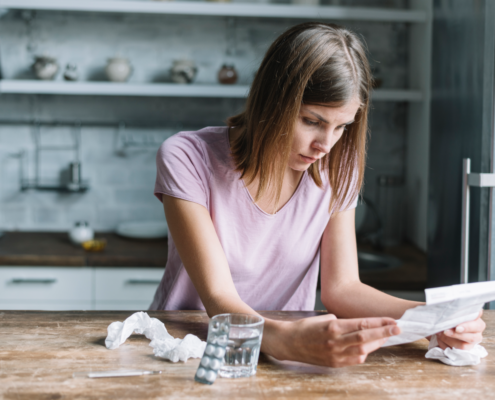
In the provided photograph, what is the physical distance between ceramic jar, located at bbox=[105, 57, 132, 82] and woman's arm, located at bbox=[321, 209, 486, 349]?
1653 mm

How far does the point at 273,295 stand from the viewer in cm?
137

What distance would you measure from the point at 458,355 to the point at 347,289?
0.33 metres

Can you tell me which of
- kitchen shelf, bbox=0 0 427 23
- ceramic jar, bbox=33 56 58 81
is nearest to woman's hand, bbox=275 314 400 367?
kitchen shelf, bbox=0 0 427 23

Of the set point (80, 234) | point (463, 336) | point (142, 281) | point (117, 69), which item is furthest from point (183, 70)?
point (463, 336)

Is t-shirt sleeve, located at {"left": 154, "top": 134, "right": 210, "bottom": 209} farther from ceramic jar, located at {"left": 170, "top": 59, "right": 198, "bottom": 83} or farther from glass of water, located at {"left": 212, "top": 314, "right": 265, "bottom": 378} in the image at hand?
ceramic jar, located at {"left": 170, "top": 59, "right": 198, "bottom": 83}

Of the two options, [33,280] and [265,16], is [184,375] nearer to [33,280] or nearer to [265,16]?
[33,280]

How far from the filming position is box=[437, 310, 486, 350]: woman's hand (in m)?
0.98

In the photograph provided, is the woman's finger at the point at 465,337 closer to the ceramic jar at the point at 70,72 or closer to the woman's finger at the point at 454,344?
the woman's finger at the point at 454,344

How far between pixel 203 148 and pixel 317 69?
13.7 inches

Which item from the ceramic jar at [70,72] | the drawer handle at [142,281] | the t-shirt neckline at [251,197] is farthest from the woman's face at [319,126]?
the ceramic jar at [70,72]

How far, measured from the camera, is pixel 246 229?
1.29 m

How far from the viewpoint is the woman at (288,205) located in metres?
0.99

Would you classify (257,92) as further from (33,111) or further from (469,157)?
(33,111)

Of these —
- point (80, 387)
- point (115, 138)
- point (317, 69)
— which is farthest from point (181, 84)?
point (80, 387)
